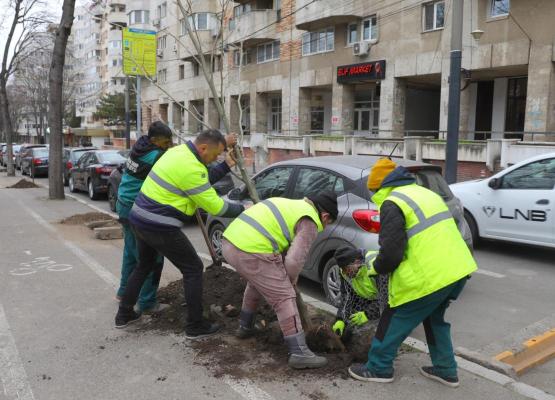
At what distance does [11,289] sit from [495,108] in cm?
2312

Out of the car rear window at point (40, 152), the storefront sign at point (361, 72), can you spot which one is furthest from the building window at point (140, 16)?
the storefront sign at point (361, 72)

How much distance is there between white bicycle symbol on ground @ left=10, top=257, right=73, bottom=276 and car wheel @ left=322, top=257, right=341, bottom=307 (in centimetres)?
359

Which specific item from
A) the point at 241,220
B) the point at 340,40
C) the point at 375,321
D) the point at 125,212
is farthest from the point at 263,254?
the point at 340,40

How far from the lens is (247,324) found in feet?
14.7

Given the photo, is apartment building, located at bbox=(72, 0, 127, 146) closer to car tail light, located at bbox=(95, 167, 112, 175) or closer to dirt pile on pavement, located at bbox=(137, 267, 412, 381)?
car tail light, located at bbox=(95, 167, 112, 175)

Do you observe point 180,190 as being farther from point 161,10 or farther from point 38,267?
point 161,10

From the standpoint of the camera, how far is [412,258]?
11.3 feet

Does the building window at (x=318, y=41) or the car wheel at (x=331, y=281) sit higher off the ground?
the building window at (x=318, y=41)

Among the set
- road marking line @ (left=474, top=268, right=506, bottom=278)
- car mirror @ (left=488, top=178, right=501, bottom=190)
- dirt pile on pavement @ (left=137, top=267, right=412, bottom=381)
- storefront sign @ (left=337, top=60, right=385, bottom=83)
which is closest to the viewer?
dirt pile on pavement @ (left=137, top=267, right=412, bottom=381)

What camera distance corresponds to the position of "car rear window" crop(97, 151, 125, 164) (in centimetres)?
1562

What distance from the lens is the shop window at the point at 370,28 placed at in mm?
25472

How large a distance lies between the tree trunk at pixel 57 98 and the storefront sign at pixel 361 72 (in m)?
14.4

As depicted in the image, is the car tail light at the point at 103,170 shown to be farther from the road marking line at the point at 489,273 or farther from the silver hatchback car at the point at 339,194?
the road marking line at the point at 489,273

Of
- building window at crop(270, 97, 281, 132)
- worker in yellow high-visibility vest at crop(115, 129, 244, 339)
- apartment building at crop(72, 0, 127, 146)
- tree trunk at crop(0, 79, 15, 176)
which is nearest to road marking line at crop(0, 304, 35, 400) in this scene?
worker in yellow high-visibility vest at crop(115, 129, 244, 339)
